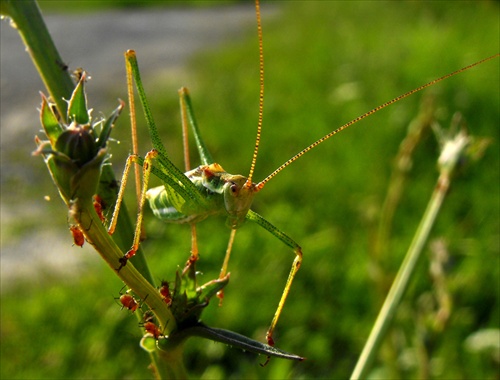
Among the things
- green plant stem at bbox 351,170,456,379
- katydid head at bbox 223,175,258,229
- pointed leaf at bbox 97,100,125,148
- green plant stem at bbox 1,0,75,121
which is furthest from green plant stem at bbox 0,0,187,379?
katydid head at bbox 223,175,258,229

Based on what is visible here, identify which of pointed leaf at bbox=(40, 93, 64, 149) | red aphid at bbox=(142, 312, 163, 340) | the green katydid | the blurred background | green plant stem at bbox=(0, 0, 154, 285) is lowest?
red aphid at bbox=(142, 312, 163, 340)

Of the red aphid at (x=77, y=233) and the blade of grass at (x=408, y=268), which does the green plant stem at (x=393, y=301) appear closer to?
the blade of grass at (x=408, y=268)

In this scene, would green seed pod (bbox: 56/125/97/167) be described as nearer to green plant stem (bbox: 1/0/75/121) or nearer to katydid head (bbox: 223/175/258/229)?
green plant stem (bbox: 1/0/75/121)

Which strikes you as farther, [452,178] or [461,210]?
[461,210]

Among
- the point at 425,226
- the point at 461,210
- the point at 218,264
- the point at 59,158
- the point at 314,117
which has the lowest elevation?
the point at 59,158

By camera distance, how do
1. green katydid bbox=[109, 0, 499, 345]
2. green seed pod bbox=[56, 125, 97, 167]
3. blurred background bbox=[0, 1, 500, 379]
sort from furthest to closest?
blurred background bbox=[0, 1, 500, 379]
green katydid bbox=[109, 0, 499, 345]
green seed pod bbox=[56, 125, 97, 167]

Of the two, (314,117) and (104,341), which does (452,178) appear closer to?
(104,341)

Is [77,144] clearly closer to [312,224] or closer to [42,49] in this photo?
[42,49]

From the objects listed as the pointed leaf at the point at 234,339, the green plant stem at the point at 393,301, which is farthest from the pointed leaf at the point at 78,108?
the green plant stem at the point at 393,301

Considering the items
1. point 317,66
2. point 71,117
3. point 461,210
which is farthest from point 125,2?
point 71,117
